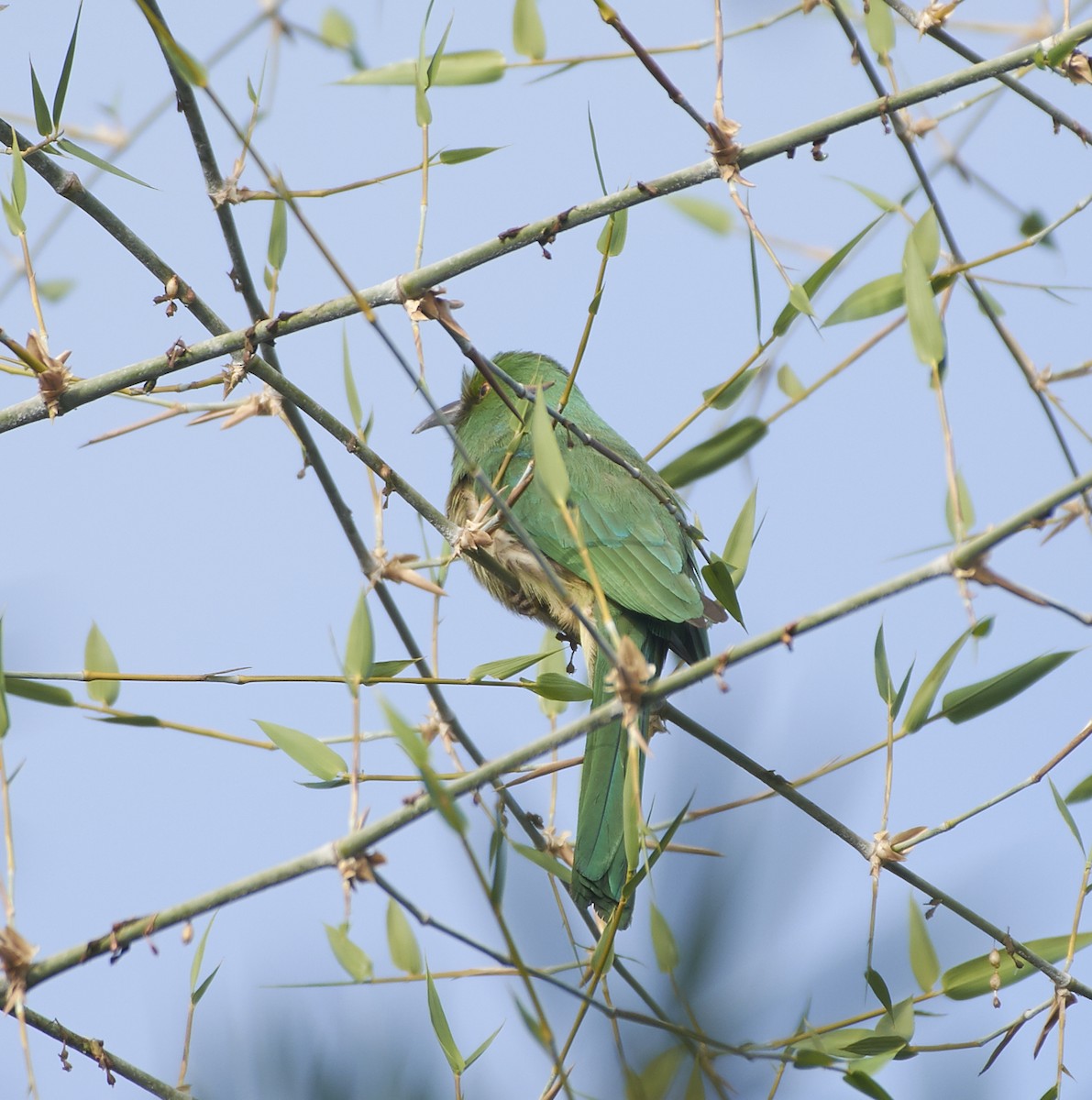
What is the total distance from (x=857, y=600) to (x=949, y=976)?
0.88 meters

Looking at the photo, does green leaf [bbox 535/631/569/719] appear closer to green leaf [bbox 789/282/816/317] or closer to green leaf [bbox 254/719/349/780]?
green leaf [bbox 254/719/349/780]

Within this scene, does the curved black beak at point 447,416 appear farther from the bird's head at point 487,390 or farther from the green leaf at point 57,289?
the green leaf at point 57,289

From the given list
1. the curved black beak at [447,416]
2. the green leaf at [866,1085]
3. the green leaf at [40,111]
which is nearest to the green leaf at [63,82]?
the green leaf at [40,111]

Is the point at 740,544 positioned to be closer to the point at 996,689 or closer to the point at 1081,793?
the point at 996,689

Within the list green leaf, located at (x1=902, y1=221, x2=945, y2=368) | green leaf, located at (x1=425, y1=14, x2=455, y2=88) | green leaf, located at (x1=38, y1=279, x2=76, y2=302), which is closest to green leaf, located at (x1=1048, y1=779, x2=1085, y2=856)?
green leaf, located at (x1=902, y1=221, x2=945, y2=368)

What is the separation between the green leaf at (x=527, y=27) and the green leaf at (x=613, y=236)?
14.0 inches

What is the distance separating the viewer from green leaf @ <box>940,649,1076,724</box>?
4.86 ft

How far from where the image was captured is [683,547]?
3434mm

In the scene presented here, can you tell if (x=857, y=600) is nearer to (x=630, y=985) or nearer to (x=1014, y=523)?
(x=1014, y=523)

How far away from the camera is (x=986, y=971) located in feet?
5.32

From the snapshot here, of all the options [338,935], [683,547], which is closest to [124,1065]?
[338,935]

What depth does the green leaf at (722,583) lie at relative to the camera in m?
1.61

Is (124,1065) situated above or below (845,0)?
below

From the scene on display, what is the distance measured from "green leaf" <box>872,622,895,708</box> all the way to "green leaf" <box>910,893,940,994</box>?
0.34 meters
